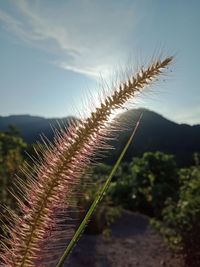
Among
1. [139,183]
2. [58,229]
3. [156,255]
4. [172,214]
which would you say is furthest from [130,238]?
[58,229]

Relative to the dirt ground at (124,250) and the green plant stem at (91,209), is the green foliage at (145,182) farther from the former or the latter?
the green plant stem at (91,209)

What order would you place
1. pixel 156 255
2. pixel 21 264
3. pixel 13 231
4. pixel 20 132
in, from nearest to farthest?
pixel 21 264, pixel 13 231, pixel 156 255, pixel 20 132

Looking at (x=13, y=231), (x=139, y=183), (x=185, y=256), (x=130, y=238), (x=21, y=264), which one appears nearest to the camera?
(x=21, y=264)

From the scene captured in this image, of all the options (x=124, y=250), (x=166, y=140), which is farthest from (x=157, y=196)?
(x=124, y=250)

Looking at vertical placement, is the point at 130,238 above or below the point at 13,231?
below

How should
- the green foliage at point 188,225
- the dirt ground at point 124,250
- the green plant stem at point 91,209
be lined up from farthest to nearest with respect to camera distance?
the dirt ground at point 124,250 < the green foliage at point 188,225 < the green plant stem at point 91,209

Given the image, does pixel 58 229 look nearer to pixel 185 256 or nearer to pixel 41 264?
pixel 41 264

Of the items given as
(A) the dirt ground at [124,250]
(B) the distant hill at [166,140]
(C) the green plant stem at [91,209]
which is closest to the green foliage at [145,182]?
(B) the distant hill at [166,140]

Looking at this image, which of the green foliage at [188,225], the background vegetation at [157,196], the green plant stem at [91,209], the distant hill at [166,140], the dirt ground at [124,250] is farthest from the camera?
the distant hill at [166,140]

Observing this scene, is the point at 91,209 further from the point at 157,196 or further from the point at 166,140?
the point at 166,140
